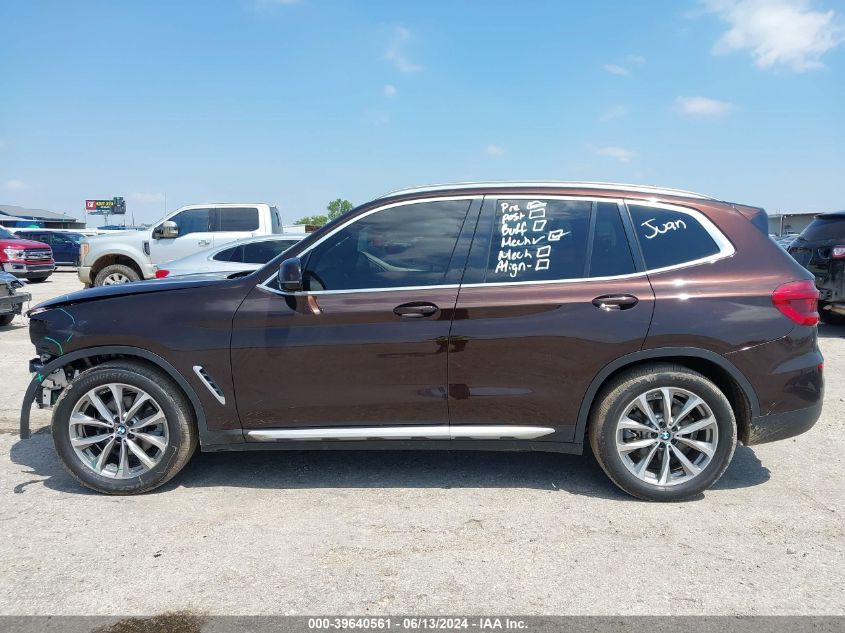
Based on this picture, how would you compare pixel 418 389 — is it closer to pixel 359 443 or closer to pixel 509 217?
pixel 359 443

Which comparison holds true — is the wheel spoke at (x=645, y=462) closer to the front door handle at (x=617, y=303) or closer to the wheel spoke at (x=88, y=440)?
the front door handle at (x=617, y=303)

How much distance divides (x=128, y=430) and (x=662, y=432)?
318 cm

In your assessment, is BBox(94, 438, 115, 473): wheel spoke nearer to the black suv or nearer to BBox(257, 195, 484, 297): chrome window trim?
BBox(257, 195, 484, 297): chrome window trim

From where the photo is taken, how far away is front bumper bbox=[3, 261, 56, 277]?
1806 centimetres

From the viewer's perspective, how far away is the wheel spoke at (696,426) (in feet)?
11.9

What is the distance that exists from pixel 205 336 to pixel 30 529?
1.37 metres

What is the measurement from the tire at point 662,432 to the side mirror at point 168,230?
32.2ft

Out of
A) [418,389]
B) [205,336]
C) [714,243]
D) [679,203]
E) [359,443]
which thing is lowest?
[359,443]

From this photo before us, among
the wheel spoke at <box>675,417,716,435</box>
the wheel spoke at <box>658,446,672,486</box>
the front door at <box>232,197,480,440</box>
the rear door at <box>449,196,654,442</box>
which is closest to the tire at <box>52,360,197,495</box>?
the front door at <box>232,197,480,440</box>

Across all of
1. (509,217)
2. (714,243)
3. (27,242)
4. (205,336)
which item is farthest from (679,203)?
(27,242)

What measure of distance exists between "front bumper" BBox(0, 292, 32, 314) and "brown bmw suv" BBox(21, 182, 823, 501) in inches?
279

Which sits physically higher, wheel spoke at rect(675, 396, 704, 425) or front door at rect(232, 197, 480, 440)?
front door at rect(232, 197, 480, 440)

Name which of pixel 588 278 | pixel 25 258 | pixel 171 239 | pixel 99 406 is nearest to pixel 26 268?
pixel 25 258

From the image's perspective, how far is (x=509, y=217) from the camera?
12.4 feet
